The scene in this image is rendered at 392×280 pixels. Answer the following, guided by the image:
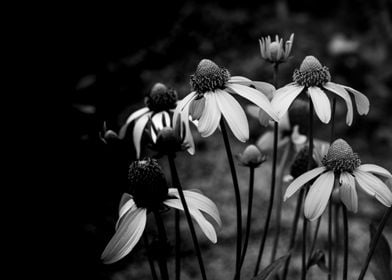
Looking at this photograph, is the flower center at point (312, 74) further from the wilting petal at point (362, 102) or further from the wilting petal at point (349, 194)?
the wilting petal at point (349, 194)

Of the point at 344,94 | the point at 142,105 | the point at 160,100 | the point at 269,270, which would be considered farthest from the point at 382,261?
the point at 142,105

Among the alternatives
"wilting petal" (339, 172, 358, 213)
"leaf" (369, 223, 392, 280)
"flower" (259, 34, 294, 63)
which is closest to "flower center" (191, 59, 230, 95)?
"flower" (259, 34, 294, 63)

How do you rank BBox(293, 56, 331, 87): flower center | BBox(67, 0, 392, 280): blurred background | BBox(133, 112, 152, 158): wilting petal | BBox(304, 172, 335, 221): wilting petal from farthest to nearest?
BBox(67, 0, 392, 280): blurred background → BBox(133, 112, 152, 158): wilting petal → BBox(293, 56, 331, 87): flower center → BBox(304, 172, 335, 221): wilting petal

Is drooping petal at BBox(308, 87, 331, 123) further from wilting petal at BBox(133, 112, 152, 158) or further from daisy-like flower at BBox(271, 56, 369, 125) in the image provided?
wilting petal at BBox(133, 112, 152, 158)

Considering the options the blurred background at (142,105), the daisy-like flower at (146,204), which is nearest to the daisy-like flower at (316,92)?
the daisy-like flower at (146,204)

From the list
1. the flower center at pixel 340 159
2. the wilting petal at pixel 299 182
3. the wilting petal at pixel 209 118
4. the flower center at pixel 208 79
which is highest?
the flower center at pixel 208 79

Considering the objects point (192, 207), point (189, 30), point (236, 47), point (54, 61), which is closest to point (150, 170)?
point (192, 207)
